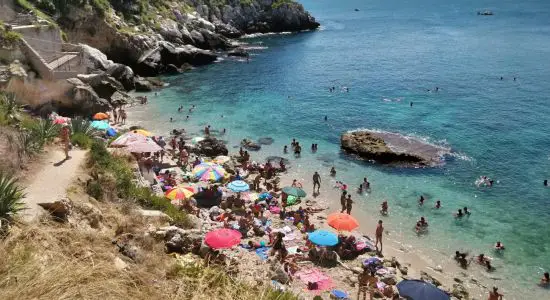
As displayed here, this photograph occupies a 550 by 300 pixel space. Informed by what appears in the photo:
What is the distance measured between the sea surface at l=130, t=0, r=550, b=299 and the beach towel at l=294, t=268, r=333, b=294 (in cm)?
648

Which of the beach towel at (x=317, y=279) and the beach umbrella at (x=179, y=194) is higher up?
the beach umbrella at (x=179, y=194)

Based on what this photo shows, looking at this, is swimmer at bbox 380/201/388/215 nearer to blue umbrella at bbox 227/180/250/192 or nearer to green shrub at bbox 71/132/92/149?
blue umbrella at bbox 227/180/250/192

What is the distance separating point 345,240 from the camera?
20.5 m

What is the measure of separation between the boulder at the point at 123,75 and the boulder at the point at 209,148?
18125 millimetres

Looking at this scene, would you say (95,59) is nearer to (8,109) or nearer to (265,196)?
(8,109)

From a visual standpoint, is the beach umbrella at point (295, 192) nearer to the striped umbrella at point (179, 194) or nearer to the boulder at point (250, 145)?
the striped umbrella at point (179, 194)

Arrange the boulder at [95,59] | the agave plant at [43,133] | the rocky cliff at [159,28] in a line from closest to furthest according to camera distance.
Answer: the agave plant at [43,133], the boulder at [95,59], the rocky cliff at [159,28]

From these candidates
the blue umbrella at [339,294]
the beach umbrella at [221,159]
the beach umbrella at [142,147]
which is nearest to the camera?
the blue umbrella at [339,294]

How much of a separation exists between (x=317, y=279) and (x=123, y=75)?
37.0 meters

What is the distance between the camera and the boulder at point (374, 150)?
31.2 metres

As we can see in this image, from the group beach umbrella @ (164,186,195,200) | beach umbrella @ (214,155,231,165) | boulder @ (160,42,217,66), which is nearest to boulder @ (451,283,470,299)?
beach umbrella @ (164,186,195,200)

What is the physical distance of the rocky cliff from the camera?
51.1 m

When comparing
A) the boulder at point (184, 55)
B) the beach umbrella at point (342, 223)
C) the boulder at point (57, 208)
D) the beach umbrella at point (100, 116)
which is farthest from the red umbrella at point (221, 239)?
the boulder at point (184, 55)

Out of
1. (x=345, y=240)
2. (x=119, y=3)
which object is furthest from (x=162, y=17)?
(x=345, y=240)
